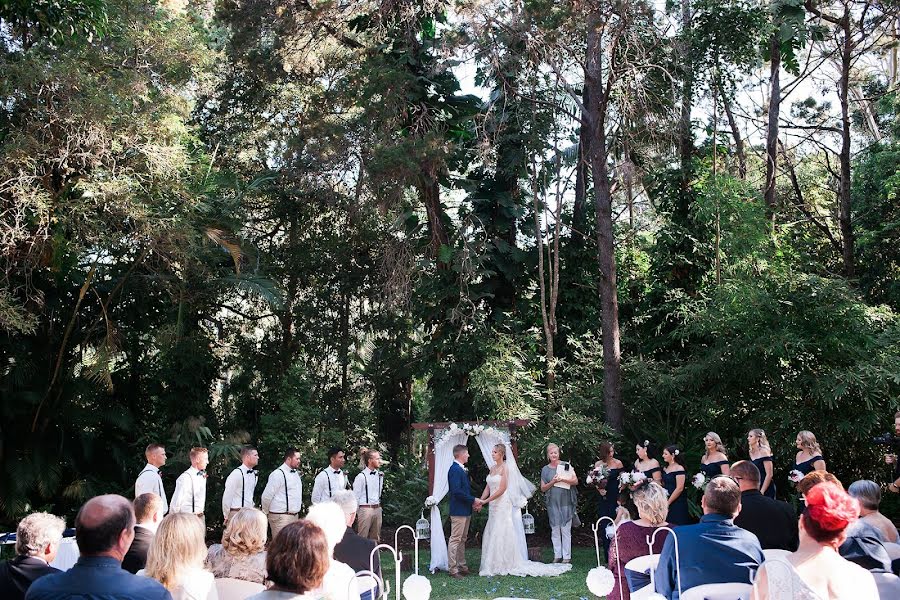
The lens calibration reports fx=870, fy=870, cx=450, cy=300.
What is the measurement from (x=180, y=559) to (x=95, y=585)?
0.75 metres

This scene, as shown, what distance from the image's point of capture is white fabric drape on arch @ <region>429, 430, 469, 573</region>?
11.5m

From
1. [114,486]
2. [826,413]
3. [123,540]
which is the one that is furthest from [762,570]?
[114,486]

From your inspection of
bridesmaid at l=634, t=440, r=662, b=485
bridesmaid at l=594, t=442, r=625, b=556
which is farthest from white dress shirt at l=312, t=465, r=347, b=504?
→ bridesmaid at l=634, t=440, r=662, b=485

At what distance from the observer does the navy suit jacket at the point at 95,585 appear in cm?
301

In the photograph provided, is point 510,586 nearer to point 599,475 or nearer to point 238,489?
point 599,475

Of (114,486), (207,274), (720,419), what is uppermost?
(207,274)

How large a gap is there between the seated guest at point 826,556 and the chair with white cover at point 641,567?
1732 millimetres

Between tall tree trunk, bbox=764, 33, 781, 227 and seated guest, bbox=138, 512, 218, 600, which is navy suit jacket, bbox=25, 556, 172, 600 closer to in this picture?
seated guest, bbox=138, 512, 218, 600

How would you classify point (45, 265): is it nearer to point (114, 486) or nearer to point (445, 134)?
point (114, 486)

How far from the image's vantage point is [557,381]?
1594 centimetres

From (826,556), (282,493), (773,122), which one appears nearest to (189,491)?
(282,493)

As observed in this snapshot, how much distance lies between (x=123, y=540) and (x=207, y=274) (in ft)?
39.2

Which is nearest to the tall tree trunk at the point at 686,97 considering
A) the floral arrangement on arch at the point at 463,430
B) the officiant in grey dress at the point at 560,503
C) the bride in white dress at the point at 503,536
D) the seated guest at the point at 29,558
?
the floral arrangement on arch at the point at 463,430

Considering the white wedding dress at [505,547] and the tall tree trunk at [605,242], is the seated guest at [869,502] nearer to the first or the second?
the white wedding dress at [505,547]
